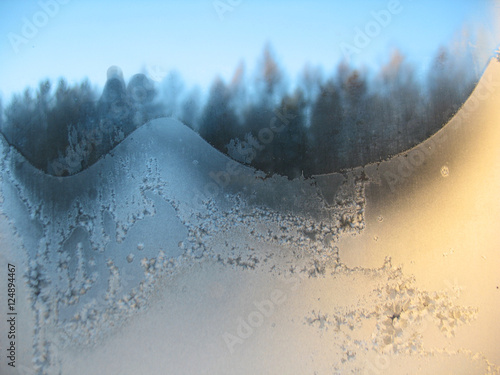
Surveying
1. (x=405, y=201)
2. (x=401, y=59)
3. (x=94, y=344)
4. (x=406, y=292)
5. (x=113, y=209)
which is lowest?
(x=406, y=292)

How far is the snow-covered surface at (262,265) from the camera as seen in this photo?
33.6 inches

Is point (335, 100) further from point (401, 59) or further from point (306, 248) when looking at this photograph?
point (306, 248)

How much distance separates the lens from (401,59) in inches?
34.4

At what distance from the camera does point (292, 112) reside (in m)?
0.87

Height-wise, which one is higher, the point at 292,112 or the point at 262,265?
the point at 292,112

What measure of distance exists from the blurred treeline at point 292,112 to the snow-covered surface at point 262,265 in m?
0.04

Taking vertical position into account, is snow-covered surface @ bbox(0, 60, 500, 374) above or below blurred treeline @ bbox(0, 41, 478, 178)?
below

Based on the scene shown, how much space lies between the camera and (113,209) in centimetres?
88

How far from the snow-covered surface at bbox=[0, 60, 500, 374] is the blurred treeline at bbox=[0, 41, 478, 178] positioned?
0.04m

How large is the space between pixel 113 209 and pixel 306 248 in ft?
1.80

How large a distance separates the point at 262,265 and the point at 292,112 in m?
0.43

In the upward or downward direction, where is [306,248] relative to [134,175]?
downward

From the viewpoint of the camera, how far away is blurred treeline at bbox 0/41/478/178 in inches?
34.2

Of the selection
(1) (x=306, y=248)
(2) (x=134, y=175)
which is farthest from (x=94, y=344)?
(1) (x=306, y=248)
